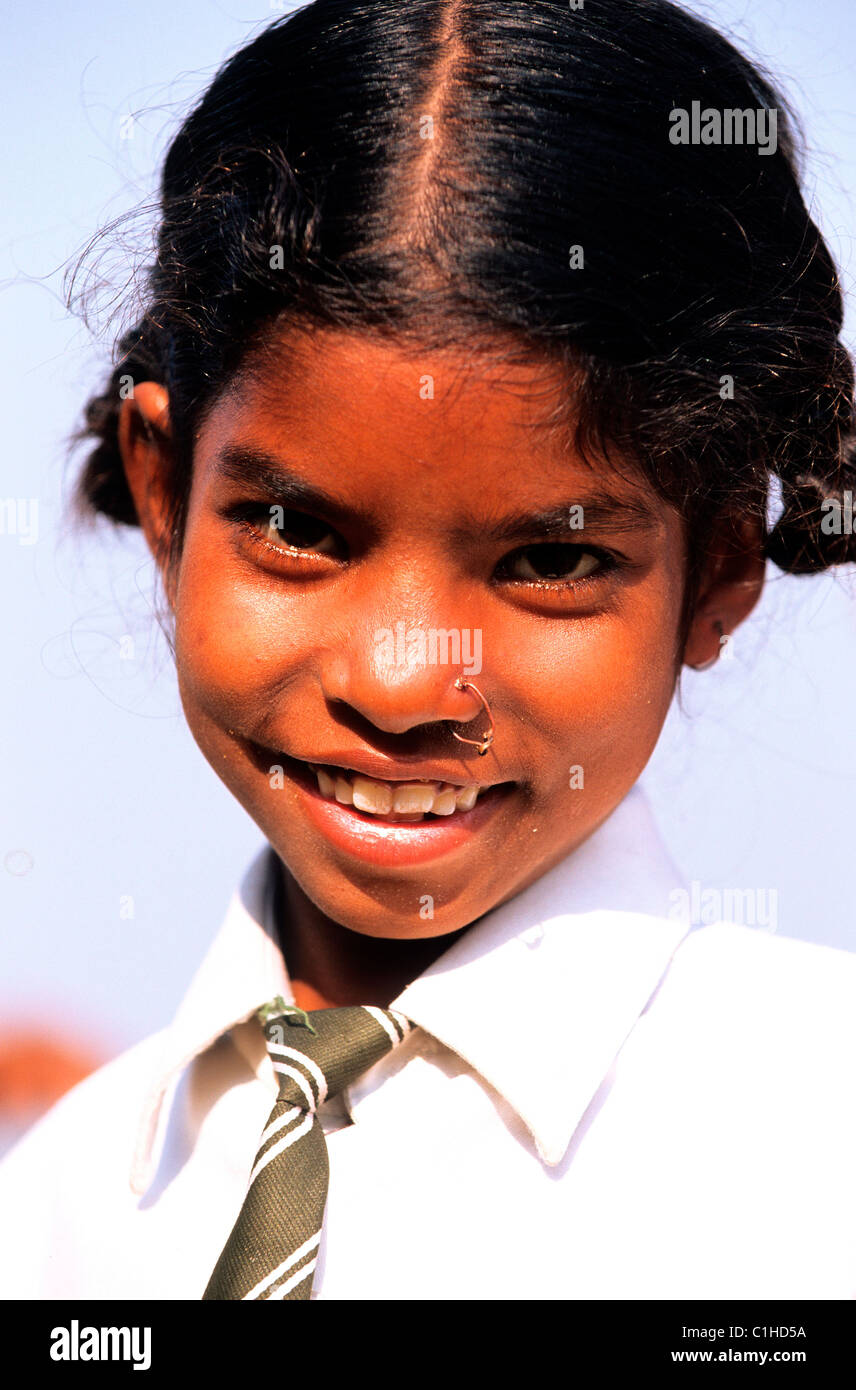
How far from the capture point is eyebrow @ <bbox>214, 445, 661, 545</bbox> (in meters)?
1.10

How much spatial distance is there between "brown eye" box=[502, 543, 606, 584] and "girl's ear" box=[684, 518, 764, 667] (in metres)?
0.19

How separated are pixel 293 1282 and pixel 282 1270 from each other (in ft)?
0.04

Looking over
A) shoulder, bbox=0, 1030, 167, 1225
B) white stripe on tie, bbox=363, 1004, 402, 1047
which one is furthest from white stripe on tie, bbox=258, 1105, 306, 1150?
shoulder, bbox=0, 1030, 167, 1225

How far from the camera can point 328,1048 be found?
1.27 metres

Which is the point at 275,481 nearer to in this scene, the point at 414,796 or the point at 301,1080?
the point at 414,796

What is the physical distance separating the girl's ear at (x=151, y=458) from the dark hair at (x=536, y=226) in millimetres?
62

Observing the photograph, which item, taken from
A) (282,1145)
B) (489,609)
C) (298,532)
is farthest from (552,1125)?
(298,532)

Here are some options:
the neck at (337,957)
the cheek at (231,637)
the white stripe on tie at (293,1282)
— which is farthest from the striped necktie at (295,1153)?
the cheek at (231,637)

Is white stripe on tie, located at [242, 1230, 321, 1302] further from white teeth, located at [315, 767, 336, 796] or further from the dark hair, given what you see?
the dark hair

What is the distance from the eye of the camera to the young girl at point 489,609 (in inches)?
43.4

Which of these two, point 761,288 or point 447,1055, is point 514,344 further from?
point 447,1055

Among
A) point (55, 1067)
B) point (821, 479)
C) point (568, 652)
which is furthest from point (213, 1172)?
point (55, 1067)

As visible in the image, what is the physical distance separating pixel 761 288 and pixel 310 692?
56 centimetres

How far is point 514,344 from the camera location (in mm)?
1086
